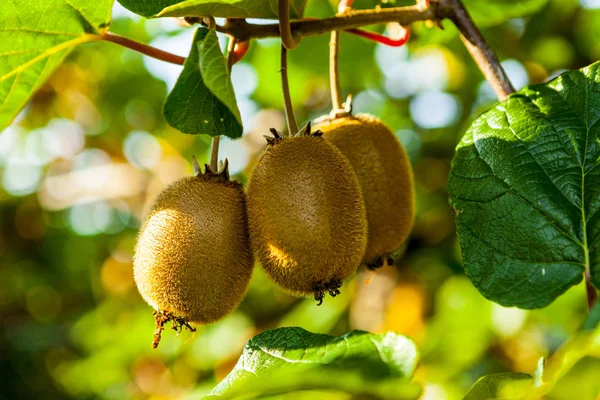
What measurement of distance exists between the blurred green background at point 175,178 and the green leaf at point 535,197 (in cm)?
63

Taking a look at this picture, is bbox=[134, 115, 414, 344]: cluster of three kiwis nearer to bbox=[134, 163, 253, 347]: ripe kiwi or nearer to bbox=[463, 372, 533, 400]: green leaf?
bbox=[134, 163, 253, 347]: ripe kiwi

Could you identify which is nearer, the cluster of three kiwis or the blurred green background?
the cluster of three kiwis

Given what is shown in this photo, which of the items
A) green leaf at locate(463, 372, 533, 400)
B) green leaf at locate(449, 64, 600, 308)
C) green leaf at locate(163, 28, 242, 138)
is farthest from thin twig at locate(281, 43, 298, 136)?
green leaf at locate(463, 372, 533, 400)

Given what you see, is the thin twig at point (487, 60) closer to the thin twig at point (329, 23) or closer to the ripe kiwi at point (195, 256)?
the thin twig at point (329, 23)

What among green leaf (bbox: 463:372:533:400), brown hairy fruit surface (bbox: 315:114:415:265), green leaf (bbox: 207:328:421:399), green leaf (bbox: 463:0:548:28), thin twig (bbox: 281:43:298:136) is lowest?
green leaf (bbox: 463:372:533:400)

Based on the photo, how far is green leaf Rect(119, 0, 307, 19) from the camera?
0.98 meters

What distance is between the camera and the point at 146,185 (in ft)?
10.7

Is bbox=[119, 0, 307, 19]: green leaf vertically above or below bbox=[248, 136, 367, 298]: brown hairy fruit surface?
above

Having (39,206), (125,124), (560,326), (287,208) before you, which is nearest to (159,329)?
(287,208)

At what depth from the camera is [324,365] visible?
2.98 ft

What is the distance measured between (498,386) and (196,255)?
1.64ft

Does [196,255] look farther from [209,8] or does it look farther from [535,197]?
[535,197]

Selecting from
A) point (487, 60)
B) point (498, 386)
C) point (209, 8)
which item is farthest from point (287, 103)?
point (498, 386)

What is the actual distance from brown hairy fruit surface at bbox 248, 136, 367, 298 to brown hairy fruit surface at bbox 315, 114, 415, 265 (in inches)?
4.2
